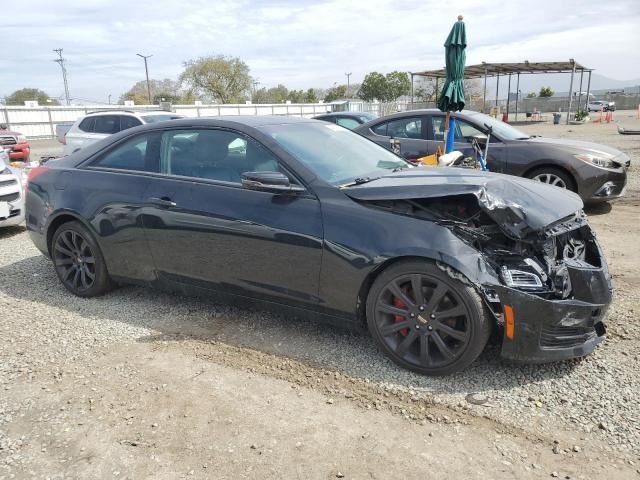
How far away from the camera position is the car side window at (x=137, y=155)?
13.9 ft

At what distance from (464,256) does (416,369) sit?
782 mm

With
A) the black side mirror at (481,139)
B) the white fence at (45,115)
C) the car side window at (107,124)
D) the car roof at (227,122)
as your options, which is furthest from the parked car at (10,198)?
the white fence at (45,115)

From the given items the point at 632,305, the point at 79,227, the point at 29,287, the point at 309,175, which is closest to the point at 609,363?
the point at 632,305

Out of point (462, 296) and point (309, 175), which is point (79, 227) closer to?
point (309, 175)

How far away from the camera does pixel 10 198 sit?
7266 millimetres

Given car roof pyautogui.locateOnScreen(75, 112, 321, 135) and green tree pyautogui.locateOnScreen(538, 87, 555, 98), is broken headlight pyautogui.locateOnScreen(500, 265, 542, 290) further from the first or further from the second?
green tree pyautogui.locateOnScreen(538, 87, 555, 98)

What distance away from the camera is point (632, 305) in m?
4.17

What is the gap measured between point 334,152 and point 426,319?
1.53m

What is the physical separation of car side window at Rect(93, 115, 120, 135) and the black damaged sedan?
7.17 metres

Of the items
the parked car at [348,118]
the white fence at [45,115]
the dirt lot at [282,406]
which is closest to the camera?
the dirt lot at [282,406]

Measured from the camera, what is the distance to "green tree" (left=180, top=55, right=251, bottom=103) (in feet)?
220

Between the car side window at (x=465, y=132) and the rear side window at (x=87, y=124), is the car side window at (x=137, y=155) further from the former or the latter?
the rear side window at (x=87, y=124)

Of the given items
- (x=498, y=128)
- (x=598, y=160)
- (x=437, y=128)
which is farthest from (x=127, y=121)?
(x=598, y=160)

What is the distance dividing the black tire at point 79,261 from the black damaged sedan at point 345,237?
3cm
